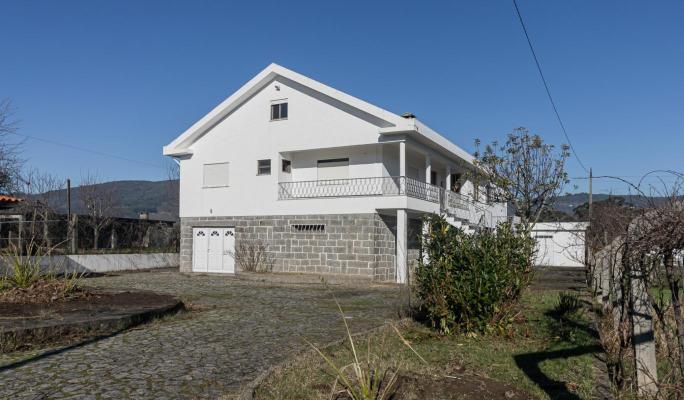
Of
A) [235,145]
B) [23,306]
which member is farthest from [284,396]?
[235,145]

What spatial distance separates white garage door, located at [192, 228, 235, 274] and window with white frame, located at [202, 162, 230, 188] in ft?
6.13

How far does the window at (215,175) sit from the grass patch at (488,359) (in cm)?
1514

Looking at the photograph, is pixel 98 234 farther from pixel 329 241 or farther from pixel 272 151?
pixel 329 241

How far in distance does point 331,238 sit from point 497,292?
41.0 feet

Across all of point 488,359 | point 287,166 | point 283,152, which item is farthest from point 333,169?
point 488,359

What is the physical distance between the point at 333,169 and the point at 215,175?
507 cm

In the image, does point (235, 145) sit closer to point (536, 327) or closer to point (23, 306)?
point (23, 306)

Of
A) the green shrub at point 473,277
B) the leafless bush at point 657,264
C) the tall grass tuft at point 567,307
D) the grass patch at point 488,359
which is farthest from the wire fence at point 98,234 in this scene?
the leafless bush at point 657,264

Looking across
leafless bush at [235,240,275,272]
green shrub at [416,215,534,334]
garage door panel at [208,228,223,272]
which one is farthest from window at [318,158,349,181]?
green shrub at [416,215,534,334]

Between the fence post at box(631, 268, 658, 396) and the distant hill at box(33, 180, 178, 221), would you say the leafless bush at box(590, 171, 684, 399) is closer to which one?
the fence post at box(631, 268, 658, 396)

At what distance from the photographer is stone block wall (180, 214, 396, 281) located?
19125 mm

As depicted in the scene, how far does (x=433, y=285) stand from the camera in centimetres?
795

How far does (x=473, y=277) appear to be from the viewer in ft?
24.9

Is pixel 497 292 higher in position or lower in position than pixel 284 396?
higher
